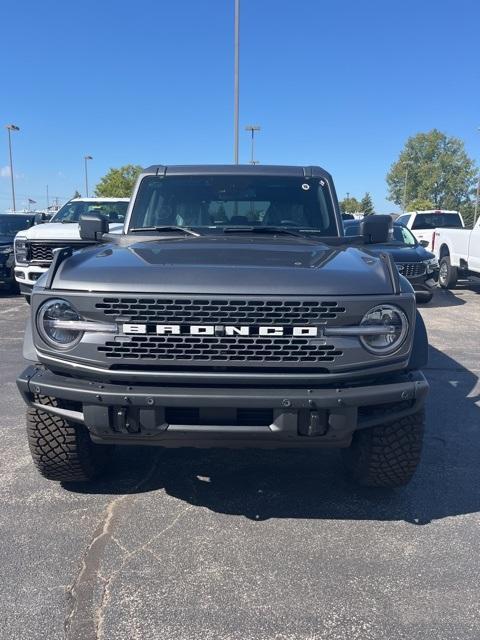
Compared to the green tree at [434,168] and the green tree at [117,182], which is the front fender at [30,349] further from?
the green tree at [434,168]

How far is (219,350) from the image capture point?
8.73 ft

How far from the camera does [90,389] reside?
2.70 meters

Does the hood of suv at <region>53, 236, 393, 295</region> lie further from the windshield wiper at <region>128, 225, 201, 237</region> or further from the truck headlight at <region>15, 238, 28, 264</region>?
the truck headlight at <region>15, 238, 28, 264</region>

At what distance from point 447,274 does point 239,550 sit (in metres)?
12.6

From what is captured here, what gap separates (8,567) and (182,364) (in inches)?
50.6

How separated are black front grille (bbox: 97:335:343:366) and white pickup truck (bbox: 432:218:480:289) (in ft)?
35.9

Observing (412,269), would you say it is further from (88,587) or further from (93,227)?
(88,587)

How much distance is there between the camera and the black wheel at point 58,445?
124 inches

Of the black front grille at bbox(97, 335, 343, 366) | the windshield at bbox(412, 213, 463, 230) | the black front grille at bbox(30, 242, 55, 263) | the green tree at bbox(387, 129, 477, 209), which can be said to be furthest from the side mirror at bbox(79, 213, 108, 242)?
the green tree at bbox(387, 129, 477, 209)

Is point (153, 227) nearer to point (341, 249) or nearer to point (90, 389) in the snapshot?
point (341, 249)

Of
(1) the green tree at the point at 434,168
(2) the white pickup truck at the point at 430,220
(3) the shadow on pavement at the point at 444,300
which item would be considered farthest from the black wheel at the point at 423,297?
(1) the green tree at the point at 434,168

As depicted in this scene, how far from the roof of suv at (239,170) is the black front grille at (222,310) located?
7.05ft

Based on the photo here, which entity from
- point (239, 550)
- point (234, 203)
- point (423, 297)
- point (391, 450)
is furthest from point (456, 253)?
point (239, 550)

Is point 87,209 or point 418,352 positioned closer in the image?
point 418,352
